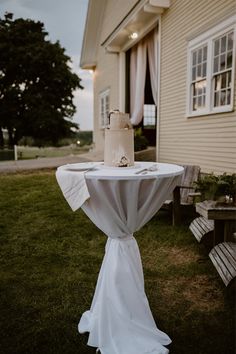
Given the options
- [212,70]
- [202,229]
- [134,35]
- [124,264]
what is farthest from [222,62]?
[124,264]

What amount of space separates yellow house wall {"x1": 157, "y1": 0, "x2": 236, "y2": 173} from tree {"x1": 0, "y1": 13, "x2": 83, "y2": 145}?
1457cm

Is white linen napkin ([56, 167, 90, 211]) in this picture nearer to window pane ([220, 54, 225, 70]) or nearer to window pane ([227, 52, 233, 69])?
window pane ([227, 52, 233, 69])

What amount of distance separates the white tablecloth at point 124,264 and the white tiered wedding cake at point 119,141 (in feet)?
0.52

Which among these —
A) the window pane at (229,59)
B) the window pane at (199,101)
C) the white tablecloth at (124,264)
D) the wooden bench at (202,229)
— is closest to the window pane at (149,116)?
the window pane at (199,101)

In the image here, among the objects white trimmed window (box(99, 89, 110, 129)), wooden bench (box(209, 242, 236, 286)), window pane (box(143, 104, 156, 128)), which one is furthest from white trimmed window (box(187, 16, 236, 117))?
white trimmed window (box(99, 89, 110, 129))

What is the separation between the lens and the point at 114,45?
11062 mm

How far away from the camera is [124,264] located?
6.65 feet

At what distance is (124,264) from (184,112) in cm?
594

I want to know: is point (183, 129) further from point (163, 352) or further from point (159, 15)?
point (163, 352)

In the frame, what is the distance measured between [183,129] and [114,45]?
17.7 ft

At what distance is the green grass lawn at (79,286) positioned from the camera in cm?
221

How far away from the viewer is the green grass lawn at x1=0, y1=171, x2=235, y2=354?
2.21 metres

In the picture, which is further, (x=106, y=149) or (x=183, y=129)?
(x=183, y=129)

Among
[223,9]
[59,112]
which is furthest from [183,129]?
[59,112]
